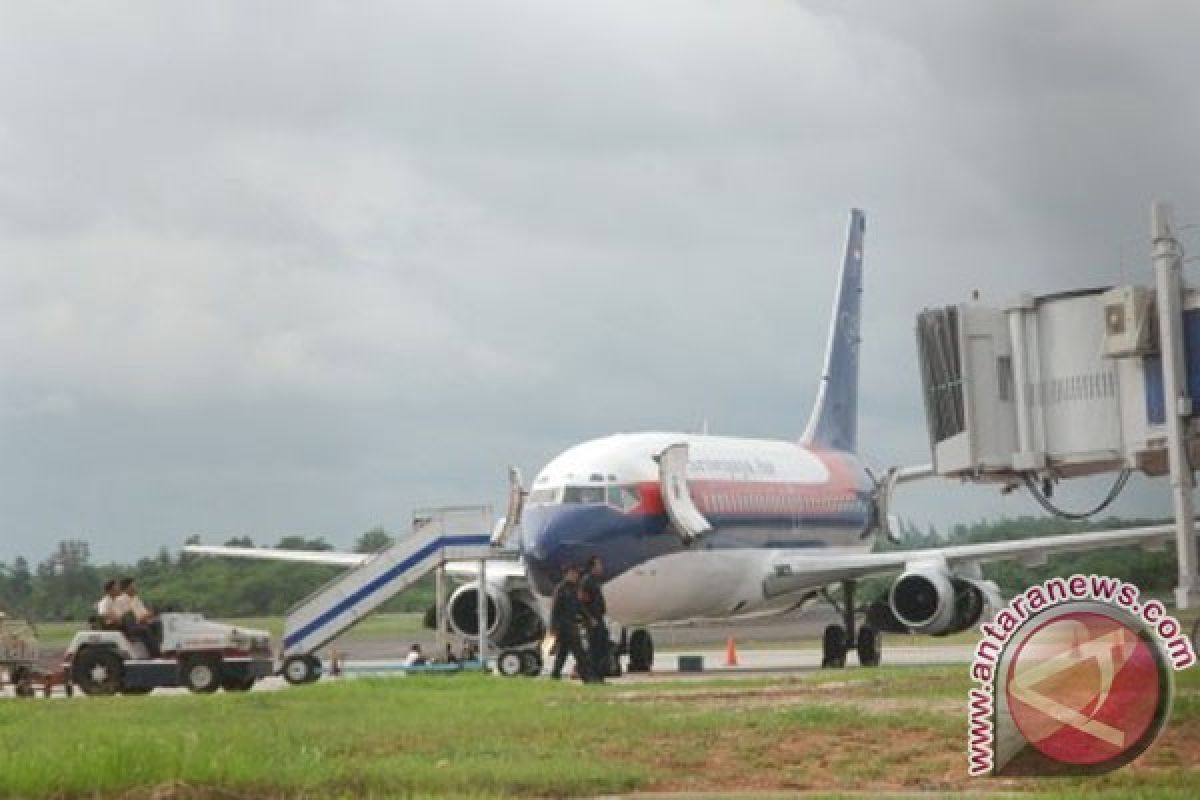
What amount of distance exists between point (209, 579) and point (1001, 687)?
5604cm

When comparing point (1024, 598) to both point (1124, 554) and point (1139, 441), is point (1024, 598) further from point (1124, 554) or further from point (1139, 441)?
point (1124, 554)

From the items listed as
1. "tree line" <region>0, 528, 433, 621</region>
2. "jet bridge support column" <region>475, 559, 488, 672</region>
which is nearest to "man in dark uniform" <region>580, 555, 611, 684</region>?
"jet bridge support column" <region>475, 559, 488, 672</region>

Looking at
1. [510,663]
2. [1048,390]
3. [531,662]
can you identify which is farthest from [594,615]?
[1048,390]

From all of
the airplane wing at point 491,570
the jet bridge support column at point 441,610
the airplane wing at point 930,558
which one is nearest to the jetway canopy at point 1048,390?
the airplane wing at point 930,558

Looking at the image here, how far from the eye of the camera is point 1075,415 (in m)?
17.8

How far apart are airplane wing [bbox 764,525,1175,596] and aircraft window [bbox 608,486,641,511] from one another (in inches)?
198

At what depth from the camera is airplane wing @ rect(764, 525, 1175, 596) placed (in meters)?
36.9

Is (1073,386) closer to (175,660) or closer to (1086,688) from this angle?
(1086,688)

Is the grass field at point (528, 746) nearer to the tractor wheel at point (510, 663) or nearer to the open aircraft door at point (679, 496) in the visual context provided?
the tractor wheel at point (510, 663)

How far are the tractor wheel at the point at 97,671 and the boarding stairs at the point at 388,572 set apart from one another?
6658 millimetres

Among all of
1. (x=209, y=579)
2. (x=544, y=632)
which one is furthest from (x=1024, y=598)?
(x=209, y=579)

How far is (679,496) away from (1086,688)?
80.1 feet

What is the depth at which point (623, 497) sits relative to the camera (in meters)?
36.3

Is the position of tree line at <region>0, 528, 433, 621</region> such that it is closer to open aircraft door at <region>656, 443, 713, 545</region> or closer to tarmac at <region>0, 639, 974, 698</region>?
tarmac at <region>0, 639, 974, 698</region>
